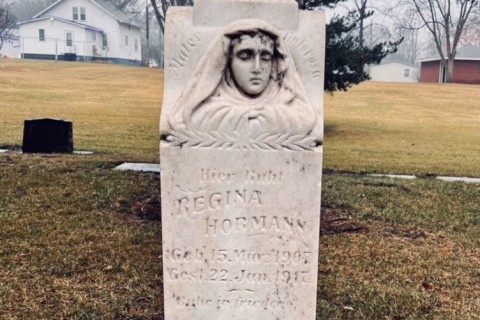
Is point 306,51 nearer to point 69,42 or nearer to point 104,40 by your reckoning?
point 69,42

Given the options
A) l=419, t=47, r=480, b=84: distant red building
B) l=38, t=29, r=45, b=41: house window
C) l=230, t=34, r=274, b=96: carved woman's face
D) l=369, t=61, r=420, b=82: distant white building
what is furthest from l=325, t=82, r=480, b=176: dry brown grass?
l=38, t=29, r=45, b=41: house window

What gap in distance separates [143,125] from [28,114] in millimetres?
4707

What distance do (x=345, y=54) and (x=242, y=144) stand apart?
41.7 feet

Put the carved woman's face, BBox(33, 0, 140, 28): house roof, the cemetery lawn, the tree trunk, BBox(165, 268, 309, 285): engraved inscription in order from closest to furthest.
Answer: the carved woman's face, BBox(165, 268, 309, 285): engraved inscription, the cemetery lawn, the tree trunk, BBox(33, 0, 140, 28): house roof

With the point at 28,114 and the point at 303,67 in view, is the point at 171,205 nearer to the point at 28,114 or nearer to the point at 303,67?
the point at 303,67

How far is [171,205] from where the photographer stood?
3.33 metres

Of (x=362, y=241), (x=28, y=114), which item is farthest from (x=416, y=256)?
(x=28, y=114)

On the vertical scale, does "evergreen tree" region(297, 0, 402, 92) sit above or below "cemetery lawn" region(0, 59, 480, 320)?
above

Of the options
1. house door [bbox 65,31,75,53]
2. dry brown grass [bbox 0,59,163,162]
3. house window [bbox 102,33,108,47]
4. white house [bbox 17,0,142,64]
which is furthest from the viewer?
house window [bbox 102,33,108,47]

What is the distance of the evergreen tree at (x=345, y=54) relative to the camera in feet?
49.9

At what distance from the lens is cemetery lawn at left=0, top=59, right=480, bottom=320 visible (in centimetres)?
438

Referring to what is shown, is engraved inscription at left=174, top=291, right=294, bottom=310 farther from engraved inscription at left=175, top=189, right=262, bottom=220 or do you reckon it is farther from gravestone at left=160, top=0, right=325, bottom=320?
engraved inscription at left=175, top=189, right=262, bottom=220

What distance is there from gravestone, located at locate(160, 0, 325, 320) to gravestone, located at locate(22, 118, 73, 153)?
844 centimetres

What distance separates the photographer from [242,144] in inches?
128
